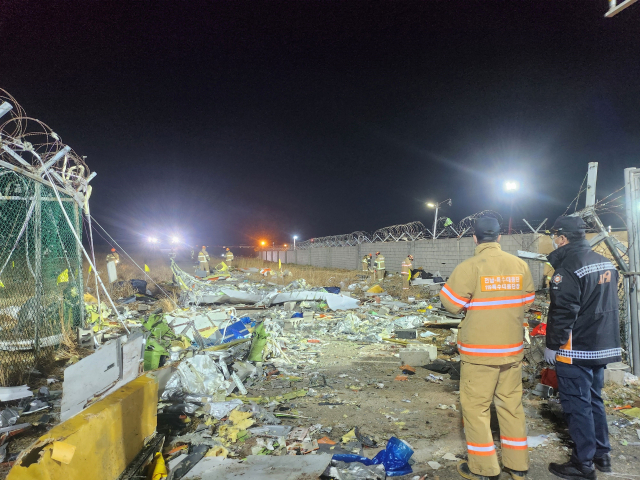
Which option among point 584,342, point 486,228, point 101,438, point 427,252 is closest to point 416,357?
point 584,342

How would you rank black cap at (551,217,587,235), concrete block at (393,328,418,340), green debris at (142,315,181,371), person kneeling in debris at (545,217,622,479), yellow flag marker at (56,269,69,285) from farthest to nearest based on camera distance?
concrete block at (393,328,418,340) → yellow flag marker at (56,269,69,285) → green debris at (142,315,181,371) → black cap at (551,217,587,235) → person kneeling in debris at (545,217,622,479)

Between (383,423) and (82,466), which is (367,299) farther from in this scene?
(82,466)

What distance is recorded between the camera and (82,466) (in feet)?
6.10

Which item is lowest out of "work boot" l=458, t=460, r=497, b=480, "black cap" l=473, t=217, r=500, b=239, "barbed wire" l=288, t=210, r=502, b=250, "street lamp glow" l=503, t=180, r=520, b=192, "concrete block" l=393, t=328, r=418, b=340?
"work boot" l=458, t=460, r=497, b=480

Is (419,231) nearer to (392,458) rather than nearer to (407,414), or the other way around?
(407,414)

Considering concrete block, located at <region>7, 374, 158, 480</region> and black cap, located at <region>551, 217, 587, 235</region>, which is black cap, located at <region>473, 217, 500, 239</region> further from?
concrete block, located at <region>7, 374, 158, 480</region>

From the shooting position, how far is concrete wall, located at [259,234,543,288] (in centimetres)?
1087

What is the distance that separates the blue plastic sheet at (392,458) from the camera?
254 cm

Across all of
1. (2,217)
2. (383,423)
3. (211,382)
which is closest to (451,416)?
(383,423)

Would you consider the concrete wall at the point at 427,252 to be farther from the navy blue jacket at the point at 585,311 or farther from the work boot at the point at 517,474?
the work boot at the point at 517,474

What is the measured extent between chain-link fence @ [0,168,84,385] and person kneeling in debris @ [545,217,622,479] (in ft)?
17.4

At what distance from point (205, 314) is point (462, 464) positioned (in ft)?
16.5

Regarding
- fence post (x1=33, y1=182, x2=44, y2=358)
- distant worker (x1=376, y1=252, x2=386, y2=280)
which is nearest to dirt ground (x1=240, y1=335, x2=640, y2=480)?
fence post (x1=33, y1=182, x2=44, y2=358)

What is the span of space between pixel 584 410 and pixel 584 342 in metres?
0.45
